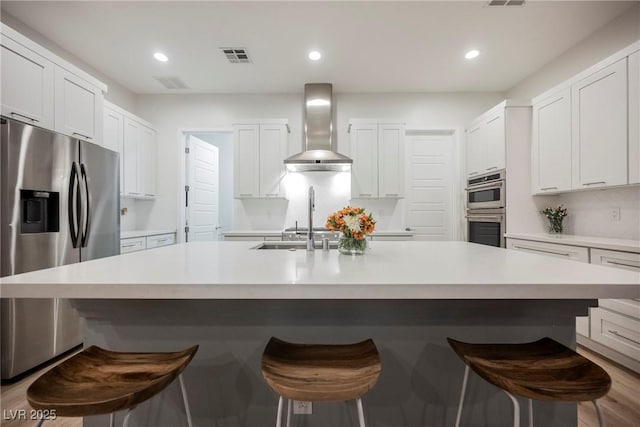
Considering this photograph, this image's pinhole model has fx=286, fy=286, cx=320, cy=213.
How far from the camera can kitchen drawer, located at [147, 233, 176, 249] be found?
3.62 m

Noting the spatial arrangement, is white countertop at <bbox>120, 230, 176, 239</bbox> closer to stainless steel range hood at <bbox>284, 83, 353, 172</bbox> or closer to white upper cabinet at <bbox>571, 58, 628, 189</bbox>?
stainless steel range hood at <bbox>284, 83, 353, 172</bbox>

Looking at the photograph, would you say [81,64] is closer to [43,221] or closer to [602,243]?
[43,221]

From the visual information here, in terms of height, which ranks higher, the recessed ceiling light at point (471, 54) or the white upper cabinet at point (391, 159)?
the recessed ceiling light at point (471, 54)

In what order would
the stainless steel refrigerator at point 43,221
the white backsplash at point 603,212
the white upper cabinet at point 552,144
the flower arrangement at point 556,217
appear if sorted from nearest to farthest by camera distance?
the stainless steel refrigerator at point 43,221 < the white backsplash at point 603,212 < the white upper cabinet at point 552,144 < the flower arrangement at point 556,217

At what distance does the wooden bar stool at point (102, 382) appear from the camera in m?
0.79

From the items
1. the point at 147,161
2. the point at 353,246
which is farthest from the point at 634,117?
the point at 147,161

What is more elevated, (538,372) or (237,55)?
(237,55)

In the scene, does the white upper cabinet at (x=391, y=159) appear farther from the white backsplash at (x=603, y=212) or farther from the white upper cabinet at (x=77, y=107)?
the white upper cabinet at (x=77, y=107)

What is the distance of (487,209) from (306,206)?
2394 mm

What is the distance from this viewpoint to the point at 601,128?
2.44m

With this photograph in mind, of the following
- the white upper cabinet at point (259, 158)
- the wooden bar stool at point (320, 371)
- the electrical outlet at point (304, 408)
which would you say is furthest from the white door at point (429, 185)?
the wooden bar stool at point (320, 371)

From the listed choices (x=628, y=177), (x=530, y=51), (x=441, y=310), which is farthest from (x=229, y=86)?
(x=628, y=177)

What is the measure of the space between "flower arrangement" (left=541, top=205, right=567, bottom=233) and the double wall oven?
44 cm

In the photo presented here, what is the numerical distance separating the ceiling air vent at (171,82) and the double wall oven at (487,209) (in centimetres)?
422
